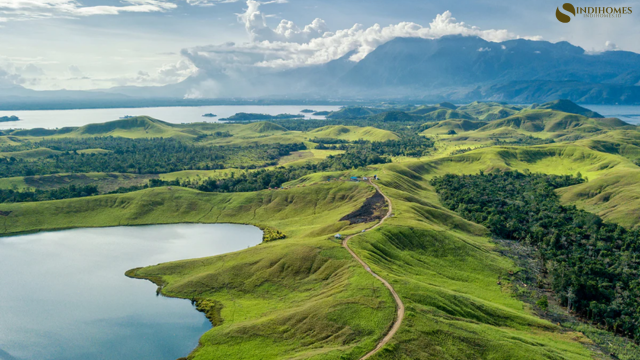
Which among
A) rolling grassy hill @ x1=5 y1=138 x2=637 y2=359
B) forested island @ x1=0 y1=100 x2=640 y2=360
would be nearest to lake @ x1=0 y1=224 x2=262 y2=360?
forested island @ x1=0 y1=100 x2=640 y2=360

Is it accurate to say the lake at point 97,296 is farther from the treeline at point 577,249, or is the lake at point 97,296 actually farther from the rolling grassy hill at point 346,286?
the treeline at point 577,249

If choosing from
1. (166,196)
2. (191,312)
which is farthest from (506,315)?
(166,196)

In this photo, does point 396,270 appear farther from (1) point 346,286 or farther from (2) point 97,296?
(2) point 97,296

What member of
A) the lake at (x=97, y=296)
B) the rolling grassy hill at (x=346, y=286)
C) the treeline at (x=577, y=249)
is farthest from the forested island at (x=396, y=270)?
A: the lake at (x=97, y=296)

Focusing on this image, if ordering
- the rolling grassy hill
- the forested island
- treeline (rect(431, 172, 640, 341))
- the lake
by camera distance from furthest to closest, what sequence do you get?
treeline (rect(431, 172, 640, 341))
the lake
the forested island
the rolling grassy hill

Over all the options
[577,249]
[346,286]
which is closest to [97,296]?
[346,286]

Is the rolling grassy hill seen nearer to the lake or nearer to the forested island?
the forested island
